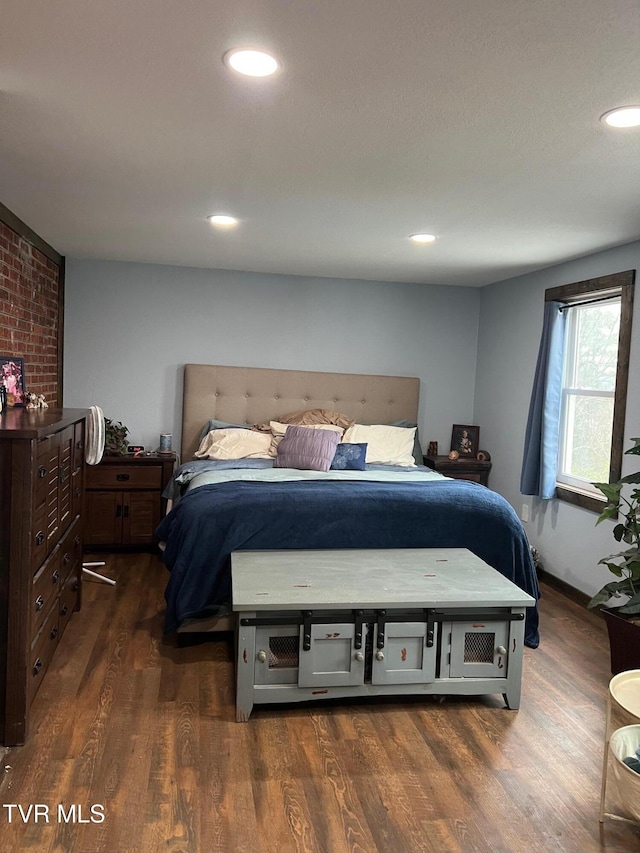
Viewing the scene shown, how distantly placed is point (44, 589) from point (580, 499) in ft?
10.7

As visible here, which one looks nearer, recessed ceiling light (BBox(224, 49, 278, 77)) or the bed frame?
recessed ceiling light (BBox(224, 49, 278, 77))

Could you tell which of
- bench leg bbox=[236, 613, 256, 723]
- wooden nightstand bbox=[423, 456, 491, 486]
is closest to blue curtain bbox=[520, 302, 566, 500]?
wooden nightstand bbox=[423, 456, 491, 486]

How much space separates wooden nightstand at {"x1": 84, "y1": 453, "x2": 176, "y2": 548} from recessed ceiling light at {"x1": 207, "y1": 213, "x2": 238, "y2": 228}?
1.95 metres

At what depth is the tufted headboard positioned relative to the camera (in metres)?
5.54

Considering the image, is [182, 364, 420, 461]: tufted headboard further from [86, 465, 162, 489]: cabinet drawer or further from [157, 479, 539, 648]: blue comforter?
[157, 479, 539, 648]: blue comforter

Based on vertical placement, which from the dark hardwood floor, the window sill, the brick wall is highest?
the brick wall

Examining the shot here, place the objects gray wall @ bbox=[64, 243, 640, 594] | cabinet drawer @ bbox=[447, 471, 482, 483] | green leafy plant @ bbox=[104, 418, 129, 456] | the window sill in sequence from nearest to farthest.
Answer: the window sill, green leafy plant @ bbox=[104, 418, 129, 456], gray wall @ bbox=[64, 243, 640, 594], cabinet drawer @ bbox=[447, 471, 482, 483]

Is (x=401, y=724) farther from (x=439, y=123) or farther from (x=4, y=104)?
(x=4, y=104)

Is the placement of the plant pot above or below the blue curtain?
below

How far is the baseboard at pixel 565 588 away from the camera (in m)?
4.35

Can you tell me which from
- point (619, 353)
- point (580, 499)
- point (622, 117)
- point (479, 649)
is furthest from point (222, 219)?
point (580, 499)

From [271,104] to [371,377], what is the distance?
3759 millimetres

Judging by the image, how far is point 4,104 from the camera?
2254 mm

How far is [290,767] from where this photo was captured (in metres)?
2.45
